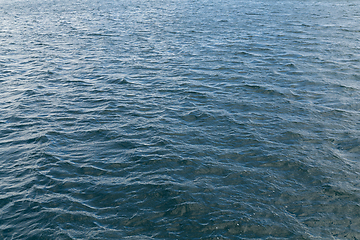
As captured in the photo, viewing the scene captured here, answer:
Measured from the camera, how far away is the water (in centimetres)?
1022

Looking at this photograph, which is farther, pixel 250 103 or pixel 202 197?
pixel 250 103

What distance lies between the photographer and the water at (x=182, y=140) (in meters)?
10.2

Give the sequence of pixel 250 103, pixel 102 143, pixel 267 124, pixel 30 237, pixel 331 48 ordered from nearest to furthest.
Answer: pixel 30 237
pixel 102 143
pixel 267 124
pixel 250 103
pixel 331 48

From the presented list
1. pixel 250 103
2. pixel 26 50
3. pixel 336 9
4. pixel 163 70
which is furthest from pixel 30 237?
pixel 336 9

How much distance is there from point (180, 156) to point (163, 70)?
12310mm

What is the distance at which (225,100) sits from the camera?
19.0 m

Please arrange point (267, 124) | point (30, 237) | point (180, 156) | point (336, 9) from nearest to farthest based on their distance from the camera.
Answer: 1. point (30, 237)
2. point (180, 156)
3. point (267, 124)
4. point (336, 9)

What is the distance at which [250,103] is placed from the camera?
1836 cm

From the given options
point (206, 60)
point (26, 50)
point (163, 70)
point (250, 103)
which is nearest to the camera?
point (250, 103)

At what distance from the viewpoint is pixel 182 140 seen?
14797mm

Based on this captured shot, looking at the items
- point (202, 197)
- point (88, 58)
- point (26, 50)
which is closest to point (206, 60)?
point (88, 58)

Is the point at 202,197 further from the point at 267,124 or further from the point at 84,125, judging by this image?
the point at 84,125

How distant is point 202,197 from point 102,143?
619 centimetres

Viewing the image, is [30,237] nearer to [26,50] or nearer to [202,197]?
[202,197]
